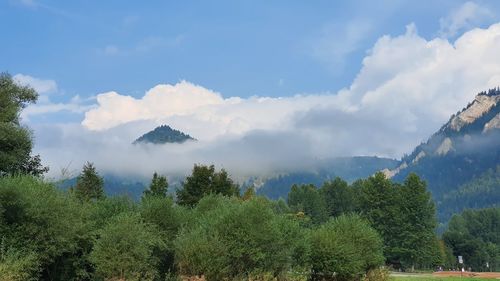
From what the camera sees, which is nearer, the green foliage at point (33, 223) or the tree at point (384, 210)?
the green foliage at point (33, 223)

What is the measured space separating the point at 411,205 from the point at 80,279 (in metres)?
75.3

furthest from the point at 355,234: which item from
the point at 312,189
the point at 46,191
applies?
the point at 312,189

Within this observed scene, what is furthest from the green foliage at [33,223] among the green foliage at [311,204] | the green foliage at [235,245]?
the green foliage at [311,204]

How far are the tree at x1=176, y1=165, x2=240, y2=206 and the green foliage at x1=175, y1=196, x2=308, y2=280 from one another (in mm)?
44627

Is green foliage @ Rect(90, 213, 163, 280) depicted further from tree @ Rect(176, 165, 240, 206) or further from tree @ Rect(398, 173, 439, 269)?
tree @ Rect(398, 173, 439, 269)

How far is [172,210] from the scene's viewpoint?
1832 inches

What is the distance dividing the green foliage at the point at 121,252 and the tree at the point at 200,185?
4960 centimetres

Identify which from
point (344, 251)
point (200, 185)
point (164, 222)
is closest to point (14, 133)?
point (164, 222)

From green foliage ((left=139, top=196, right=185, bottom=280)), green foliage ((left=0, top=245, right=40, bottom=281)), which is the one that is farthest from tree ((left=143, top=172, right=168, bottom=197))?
green foliage ((left=0, top=245, right=40, bottom=281))

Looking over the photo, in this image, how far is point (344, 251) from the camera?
1886 inches

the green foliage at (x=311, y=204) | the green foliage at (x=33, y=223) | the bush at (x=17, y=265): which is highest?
the green foliage at (x=311, y=204)

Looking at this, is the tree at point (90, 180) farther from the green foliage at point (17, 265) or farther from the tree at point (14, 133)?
the green foliage at point (17, 265)

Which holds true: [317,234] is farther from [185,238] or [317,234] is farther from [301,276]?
[185,238]

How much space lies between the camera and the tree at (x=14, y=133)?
5238 centimetres
